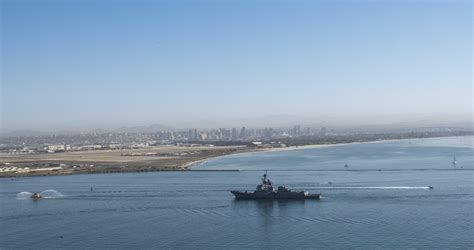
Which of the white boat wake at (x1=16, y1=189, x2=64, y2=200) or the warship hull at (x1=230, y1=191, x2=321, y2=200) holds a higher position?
the white boat wake at (x1=16, y1=189, x2=64, y2=200)

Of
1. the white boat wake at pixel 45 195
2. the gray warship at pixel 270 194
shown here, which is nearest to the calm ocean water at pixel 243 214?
the white boat wake at pixel 45 195

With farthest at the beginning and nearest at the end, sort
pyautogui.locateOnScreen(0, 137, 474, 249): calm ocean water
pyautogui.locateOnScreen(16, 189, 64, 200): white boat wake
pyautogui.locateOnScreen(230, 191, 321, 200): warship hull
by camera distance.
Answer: pyautogui.locateOnScreen(16, 189, 64, 200): white boat wake
pyautogui.locateOnScreen(230, 191, 321, 200): warship hull
pyautogui.locateOnScreen(0, 137, 474, 249): calm ocean water

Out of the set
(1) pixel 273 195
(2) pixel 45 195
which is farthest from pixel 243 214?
(2) pixel 45 195

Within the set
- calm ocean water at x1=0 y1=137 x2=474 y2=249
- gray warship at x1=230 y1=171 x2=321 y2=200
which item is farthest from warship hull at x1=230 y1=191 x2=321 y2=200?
calm ocean water at x1=0 y1=137 x2=474 y2=249

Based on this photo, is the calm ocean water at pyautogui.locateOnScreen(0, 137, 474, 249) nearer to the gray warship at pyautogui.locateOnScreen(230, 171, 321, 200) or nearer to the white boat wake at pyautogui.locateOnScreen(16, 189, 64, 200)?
the white boat wake at pyautogui.locateOnScreen(16, 189, 64, 200)

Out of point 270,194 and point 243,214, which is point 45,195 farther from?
point 243,214

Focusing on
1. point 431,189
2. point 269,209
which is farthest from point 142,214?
point 431,189

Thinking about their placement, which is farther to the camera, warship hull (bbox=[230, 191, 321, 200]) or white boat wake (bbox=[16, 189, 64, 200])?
white boat wake (bbox=[16, 189, 64, 200])

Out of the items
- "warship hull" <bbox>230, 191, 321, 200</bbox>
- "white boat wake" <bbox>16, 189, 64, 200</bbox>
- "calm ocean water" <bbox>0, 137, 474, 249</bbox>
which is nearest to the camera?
"calm ocean water" <bbox>0, 137, 474, 249</bbox>

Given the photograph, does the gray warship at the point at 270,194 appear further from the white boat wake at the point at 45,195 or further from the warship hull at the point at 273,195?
the white boat wake at the point at 45,195

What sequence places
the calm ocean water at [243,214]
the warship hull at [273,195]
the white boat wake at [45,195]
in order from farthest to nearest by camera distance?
the white boat wake at [45,195]
the warship hull at [273,195]
the calm ocean water at [243,214]
